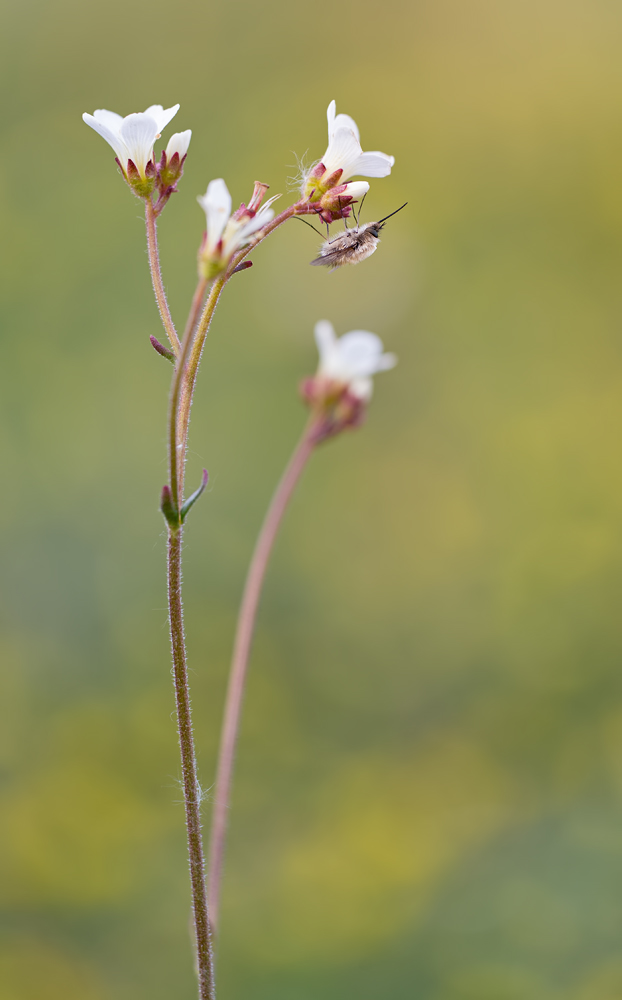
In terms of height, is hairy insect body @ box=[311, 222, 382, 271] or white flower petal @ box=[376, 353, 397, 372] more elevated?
hairy insect body @ box=[311, 222, 382, 271]

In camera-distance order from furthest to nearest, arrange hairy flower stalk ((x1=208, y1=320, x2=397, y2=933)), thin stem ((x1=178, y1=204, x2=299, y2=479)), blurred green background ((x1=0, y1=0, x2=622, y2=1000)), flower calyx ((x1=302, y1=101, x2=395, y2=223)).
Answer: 1. blurred green background ((x1=0, y1=0, x2=622, y2=1000))
2. hairy flower stalk ((x1=208, y1=320, x2=397, y2=933))
3. flower calyx ((x1=302, y1=101, x2=395, y2=223))
4. thin stem ((x1=178, y1=204, x2=299, y2=479))

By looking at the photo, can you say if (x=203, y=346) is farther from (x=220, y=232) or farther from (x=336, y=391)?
(x=336, y=391)

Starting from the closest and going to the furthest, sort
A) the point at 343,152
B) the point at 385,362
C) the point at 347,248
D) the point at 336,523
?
1. the point at 343,152
2. the point at 347,248
3. the point at 385,362
4. the point at 336,523

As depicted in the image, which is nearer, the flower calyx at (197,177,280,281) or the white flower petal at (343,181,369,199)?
the flower calyx at (197,177,280,281)

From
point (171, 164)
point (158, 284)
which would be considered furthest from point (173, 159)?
point (158, 284)

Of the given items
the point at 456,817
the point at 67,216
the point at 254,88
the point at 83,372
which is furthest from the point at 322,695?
the point at 254,88

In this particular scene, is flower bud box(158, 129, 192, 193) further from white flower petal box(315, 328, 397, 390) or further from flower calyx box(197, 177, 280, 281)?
white flower petal box(315, 328, 397, 390)

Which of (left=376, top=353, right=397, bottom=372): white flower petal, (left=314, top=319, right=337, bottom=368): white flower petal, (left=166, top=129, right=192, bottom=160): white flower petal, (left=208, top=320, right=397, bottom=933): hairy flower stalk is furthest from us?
(left=314, top=319, right=337, bottom=368): white flower petal

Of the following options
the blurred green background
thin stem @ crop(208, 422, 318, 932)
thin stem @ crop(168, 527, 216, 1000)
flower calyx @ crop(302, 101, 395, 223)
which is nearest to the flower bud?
flower calyx @ crop(302, 101, 395, 223)
